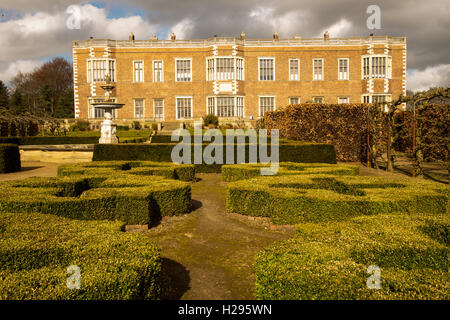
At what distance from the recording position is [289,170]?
10344mm

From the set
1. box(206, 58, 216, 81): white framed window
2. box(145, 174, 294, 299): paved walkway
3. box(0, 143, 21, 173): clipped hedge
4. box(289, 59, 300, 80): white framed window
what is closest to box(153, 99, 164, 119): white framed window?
box(206, 58, 216, 81): white framed window

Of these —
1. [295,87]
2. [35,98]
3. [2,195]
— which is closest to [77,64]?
[295,87]

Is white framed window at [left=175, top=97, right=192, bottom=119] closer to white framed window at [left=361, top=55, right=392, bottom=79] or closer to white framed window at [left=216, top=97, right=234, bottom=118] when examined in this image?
white framed window at [left=216, top=97, right=234, bottom=118]

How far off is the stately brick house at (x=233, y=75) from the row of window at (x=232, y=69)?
101 millimetres

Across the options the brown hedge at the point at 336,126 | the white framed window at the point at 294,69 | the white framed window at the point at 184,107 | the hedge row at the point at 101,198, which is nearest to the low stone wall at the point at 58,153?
the hedge row at the point at 101,198

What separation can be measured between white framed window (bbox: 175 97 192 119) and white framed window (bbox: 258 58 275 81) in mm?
8212

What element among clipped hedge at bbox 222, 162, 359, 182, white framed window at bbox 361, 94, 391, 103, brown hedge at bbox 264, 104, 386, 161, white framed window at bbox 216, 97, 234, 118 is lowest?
clipped hedge at bbox 222, 162, 359, 182

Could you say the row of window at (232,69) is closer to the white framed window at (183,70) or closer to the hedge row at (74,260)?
the white framed window at (183,70)

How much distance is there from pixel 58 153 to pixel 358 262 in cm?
1838

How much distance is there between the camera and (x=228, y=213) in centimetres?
796

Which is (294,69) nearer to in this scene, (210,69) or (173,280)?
(210,69)

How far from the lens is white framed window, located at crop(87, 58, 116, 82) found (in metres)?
35.4

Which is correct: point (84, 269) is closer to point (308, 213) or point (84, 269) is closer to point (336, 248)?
point (336, 248)
